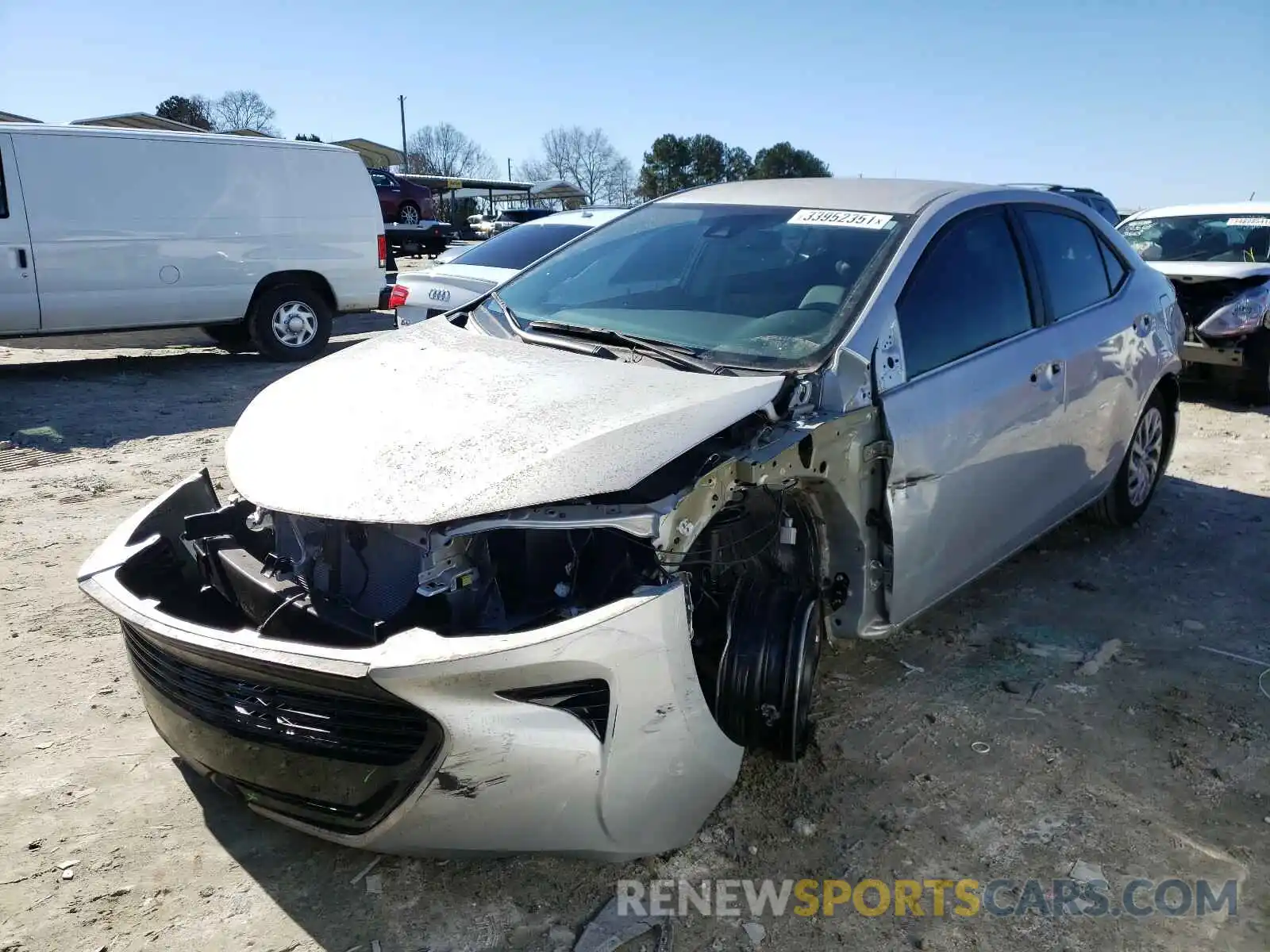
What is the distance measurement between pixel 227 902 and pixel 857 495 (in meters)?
1.97

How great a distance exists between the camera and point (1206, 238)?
28.7 ft

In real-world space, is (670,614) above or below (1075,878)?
above

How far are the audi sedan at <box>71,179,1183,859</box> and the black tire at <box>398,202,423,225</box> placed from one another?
2375 centimetres

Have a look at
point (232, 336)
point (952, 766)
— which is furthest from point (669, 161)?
point (952, 766)

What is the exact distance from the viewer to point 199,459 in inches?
245

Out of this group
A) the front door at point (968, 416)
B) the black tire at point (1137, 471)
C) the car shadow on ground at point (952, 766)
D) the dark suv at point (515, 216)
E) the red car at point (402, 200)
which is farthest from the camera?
the dark suv at point (515, 216)

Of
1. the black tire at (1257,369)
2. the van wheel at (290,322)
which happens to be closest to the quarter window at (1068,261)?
the black tire at (1257,369)

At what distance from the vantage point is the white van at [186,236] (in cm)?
813

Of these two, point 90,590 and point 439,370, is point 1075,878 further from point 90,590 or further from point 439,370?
point 90,590

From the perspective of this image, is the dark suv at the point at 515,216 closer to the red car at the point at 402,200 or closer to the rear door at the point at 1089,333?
the red car at the point at 402,200

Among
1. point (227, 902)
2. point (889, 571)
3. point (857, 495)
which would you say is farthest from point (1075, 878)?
point (227, 902)

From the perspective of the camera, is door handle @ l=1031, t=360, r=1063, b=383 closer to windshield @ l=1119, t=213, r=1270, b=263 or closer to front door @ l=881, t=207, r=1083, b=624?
front door @ l=881, t=207, r=1083, b=624

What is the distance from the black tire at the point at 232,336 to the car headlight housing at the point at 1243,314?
338 inches

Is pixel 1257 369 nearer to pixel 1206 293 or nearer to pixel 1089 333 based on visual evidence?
pixel 1206 293
